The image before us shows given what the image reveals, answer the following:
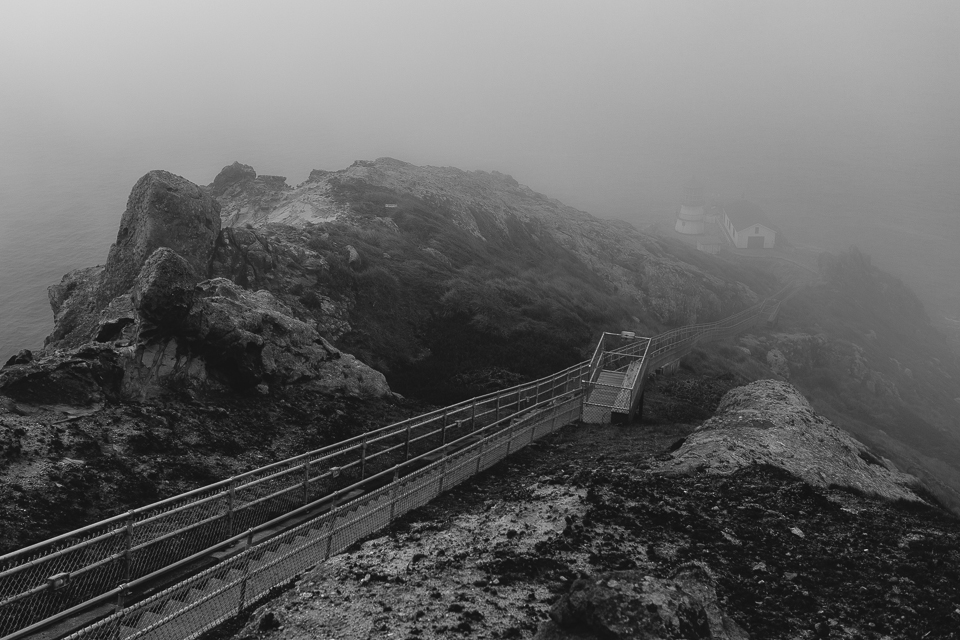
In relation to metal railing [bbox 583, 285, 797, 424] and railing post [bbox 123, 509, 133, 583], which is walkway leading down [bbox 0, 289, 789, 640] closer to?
railing post [bbox 123, 509, 133, 583]

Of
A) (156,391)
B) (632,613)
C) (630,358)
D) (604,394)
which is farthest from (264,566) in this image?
(630,358)

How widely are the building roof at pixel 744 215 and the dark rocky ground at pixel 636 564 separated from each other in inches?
6033

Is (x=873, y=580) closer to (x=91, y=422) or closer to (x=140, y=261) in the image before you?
(x=91, y=422)

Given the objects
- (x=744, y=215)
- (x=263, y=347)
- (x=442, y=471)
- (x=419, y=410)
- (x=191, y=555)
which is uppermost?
(x=744, y=215)

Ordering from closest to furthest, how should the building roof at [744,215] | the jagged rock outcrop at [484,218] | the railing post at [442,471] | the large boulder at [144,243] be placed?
the railing post at [442,471]
the large boulder at [144,243]
the jagged rock outcrop at [484,218]
the building roof at [744,215]

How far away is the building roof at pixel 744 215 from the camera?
6196 inches

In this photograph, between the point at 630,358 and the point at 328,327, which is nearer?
the point at 328,327

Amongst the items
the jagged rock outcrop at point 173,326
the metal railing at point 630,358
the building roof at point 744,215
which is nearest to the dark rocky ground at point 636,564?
the jagged rock outcrop at point 173,326

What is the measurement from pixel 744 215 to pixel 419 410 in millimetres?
157906

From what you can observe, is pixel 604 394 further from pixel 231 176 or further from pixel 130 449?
pixel 231 176

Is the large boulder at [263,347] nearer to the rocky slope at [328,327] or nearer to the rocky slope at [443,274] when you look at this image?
the rocky slope at [328,327]

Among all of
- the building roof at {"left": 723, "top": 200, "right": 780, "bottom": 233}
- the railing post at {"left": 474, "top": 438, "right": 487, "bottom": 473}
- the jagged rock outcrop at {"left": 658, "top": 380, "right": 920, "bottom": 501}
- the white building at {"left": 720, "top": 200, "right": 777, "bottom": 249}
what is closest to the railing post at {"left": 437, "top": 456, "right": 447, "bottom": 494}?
the railing post at {"left": 474, "top": 438, "right": 487, "bottom": 473}

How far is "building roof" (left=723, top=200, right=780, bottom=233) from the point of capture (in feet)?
516

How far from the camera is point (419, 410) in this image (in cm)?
2569
